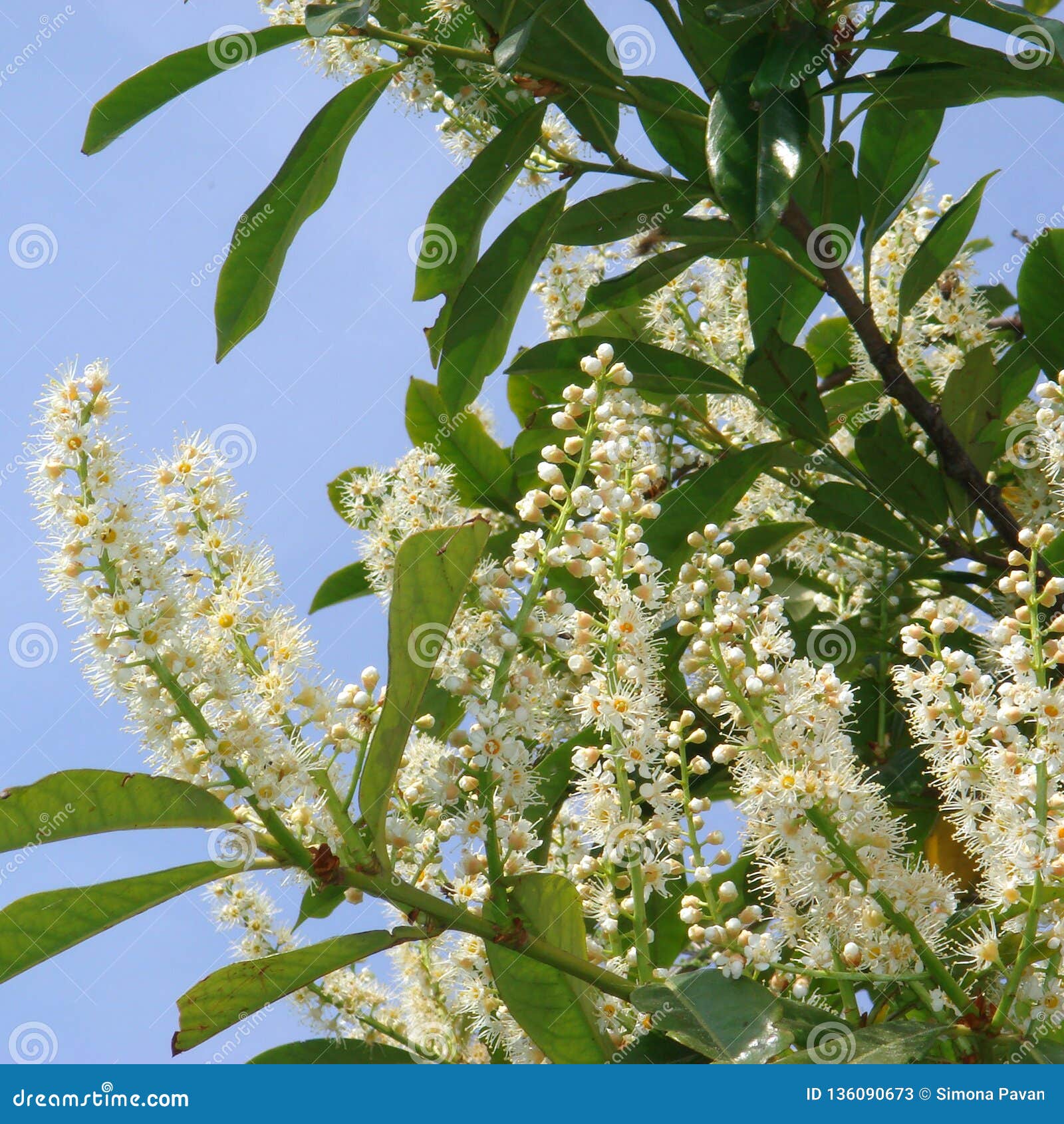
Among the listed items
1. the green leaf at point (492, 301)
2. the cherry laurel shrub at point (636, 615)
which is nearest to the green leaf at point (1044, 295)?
the cherry laurel shrub at point (636, 615)

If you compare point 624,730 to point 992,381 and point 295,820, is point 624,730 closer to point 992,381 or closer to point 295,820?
point 295,820

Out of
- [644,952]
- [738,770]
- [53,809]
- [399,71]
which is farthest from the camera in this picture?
[399,71]

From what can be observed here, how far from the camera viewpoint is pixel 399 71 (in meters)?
2.01

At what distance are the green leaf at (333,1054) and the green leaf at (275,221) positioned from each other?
111cm

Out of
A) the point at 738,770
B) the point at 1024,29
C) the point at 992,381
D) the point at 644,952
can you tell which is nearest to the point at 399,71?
the point at 1024,29

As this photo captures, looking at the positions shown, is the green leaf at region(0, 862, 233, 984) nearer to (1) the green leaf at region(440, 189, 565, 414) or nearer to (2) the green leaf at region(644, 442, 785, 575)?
(1) the green leaf at region(440, 189, 565, 414)

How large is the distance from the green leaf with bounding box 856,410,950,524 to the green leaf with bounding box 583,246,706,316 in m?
0.45

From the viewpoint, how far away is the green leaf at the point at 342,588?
8.67ft

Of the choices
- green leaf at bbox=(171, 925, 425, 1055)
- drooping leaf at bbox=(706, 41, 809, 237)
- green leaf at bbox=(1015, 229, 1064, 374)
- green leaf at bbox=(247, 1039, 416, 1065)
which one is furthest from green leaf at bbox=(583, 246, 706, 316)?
green leaf at bbox=(247, 1039, 416, 1065)

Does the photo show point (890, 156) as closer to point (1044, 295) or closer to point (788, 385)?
point (1044, 295)

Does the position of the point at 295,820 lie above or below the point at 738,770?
above

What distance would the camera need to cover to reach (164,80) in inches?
73.7

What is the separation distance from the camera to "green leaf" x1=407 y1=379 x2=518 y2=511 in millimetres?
2381

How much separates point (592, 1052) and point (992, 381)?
4.49 ft
